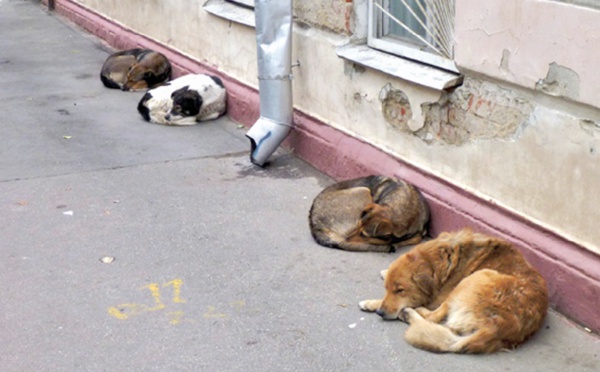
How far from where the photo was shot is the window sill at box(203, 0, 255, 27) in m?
9.05

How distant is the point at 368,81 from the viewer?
283 inches

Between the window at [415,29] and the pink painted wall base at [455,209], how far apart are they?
2.53ft

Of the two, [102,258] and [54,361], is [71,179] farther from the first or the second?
[54,361]

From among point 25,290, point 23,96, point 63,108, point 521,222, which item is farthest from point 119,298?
point 23,96

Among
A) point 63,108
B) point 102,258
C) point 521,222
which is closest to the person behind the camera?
point 521,222

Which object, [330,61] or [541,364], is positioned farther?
[330,61]

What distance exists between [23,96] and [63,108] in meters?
0.85

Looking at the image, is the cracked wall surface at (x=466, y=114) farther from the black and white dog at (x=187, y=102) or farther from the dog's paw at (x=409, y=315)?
the black and white dog at (x=187, y=102)

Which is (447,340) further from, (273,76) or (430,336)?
(273,76)

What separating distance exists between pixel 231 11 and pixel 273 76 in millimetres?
1715

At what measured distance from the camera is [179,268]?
20.2 ft

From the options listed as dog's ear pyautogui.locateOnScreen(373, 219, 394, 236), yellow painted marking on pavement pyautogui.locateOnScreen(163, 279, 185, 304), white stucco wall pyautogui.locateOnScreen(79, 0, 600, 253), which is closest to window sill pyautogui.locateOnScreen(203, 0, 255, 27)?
white stucco wall pyautogui.locateOnScreen(79, 0, 600, 253)

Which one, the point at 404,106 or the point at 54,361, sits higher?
the point at 404,106

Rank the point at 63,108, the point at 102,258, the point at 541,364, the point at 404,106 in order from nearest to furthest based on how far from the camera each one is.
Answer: the point at 541,364
the point at 102,258
the point at 404,106
the point at 63,108
